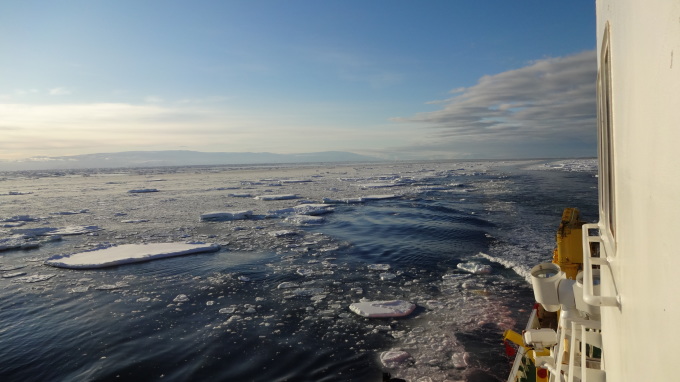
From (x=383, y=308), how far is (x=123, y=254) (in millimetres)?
9659

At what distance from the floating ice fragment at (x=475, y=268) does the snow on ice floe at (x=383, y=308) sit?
124 inches

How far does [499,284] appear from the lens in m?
9.88

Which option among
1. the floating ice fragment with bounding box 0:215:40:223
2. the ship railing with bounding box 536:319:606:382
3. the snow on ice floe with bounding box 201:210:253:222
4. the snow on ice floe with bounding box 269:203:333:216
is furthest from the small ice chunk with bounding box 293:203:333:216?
the ship railing with bounding box 536:319:606:382

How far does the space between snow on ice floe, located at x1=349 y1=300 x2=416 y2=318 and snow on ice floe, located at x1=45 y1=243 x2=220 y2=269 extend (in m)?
7.18

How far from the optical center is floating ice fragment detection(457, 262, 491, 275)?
1090 centimetres

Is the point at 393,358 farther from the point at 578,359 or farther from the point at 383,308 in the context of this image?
the point at 578,359

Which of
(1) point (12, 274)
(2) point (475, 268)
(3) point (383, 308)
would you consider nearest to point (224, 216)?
(1) point (12, 274)

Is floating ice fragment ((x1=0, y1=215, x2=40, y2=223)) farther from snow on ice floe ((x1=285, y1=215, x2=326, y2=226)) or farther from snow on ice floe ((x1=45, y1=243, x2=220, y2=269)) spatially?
snow on ice floe ((x1=285, y1=215, x2=326, y2=226))

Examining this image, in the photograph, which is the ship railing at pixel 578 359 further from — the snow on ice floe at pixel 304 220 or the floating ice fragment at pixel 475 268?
the snow on ice floe at pixel 304 220

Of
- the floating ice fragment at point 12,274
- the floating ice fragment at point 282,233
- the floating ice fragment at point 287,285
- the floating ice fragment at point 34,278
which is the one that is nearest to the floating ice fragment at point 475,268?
the floating ice fragment at point 287,285

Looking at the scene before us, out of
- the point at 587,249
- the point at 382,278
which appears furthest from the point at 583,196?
the point at 587,249

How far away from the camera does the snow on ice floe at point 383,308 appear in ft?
27.2

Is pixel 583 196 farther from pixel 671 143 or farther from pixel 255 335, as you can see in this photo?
pixel 671 143

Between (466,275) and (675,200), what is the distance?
1055cm
